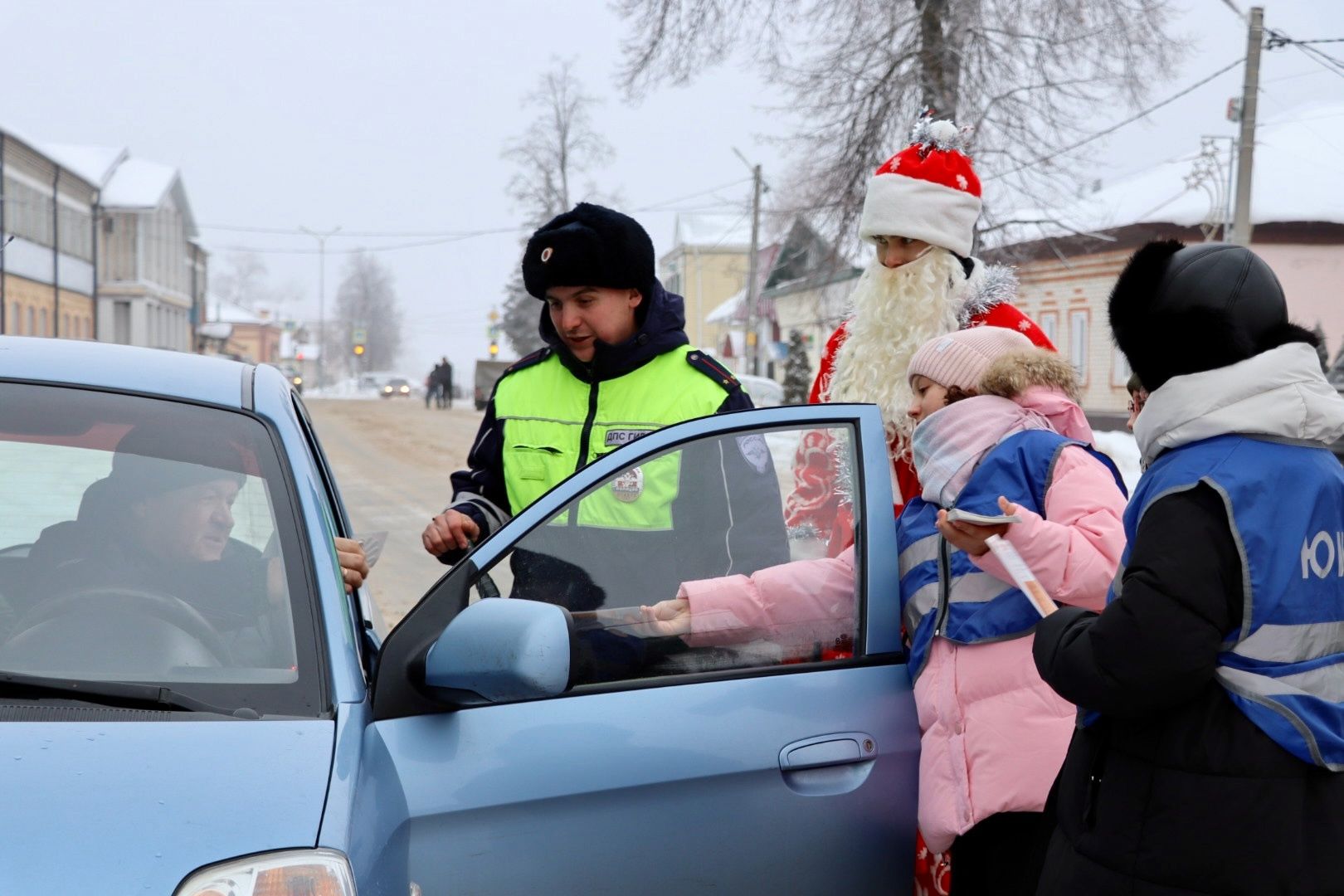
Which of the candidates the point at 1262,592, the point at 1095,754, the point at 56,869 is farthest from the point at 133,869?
the point at 1262,592

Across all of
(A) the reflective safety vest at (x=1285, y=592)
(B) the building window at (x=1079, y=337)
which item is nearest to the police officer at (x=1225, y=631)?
(A) the reflective safety vest at (x=1285, y=592)

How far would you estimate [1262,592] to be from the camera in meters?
1.84

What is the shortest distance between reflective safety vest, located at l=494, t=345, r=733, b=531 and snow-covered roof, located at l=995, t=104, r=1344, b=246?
2746cm

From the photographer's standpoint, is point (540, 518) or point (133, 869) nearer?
point (133, 869)

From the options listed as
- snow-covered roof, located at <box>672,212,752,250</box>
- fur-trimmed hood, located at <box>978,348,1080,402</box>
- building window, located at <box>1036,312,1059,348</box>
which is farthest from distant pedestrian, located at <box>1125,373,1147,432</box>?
snow-covered roof, located at <box>672,212,752,250</box>

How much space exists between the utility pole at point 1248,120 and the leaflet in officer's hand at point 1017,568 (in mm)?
15681

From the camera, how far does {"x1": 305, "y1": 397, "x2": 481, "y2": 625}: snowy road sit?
9.84 meters

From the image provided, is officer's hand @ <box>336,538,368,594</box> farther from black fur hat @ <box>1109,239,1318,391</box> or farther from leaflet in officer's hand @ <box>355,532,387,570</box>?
black fur hat @ <box>1109,239,1318,391</box>

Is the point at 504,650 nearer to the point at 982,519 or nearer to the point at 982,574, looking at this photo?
the point at 982,519

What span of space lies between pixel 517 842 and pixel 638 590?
19.6 inches

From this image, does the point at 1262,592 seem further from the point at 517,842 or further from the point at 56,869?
the point at 56,869

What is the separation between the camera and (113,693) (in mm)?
2043

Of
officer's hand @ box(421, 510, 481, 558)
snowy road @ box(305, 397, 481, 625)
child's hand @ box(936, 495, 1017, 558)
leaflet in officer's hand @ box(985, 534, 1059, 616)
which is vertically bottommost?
snowy road @ box(305, 397, 481, 625)

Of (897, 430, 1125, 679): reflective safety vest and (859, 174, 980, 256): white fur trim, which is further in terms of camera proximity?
(859, 174, 980, 256): white fur trim
